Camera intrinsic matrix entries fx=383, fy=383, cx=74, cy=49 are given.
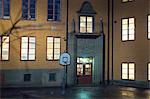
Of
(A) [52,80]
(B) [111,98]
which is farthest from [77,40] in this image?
(B) [111,98]

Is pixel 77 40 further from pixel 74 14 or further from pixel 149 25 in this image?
pixel 149 25

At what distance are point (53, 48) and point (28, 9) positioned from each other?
470 centimetres

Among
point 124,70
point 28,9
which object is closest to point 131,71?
point 124,70

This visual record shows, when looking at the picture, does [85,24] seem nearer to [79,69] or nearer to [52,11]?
[52,11]

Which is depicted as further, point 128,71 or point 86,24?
point 86,24

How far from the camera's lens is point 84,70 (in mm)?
40531

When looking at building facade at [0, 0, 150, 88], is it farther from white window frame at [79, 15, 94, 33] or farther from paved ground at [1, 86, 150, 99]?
paved ground at [1, 86, 150, 99]

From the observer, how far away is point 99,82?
40.2m

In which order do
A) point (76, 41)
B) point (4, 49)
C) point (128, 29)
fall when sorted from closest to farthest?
1. point (4, 49)
2. point (128, 29)
3. point (76, 41)

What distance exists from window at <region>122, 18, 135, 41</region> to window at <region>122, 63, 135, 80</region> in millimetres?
2674

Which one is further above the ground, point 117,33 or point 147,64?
point 117,33

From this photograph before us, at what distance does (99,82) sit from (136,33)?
21.3 feet

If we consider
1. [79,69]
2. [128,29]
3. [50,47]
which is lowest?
[79,69]

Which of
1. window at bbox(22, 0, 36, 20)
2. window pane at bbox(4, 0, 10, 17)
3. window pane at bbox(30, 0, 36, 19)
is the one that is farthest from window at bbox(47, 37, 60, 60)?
window pane at bbox(4, 0, 10, 17)
